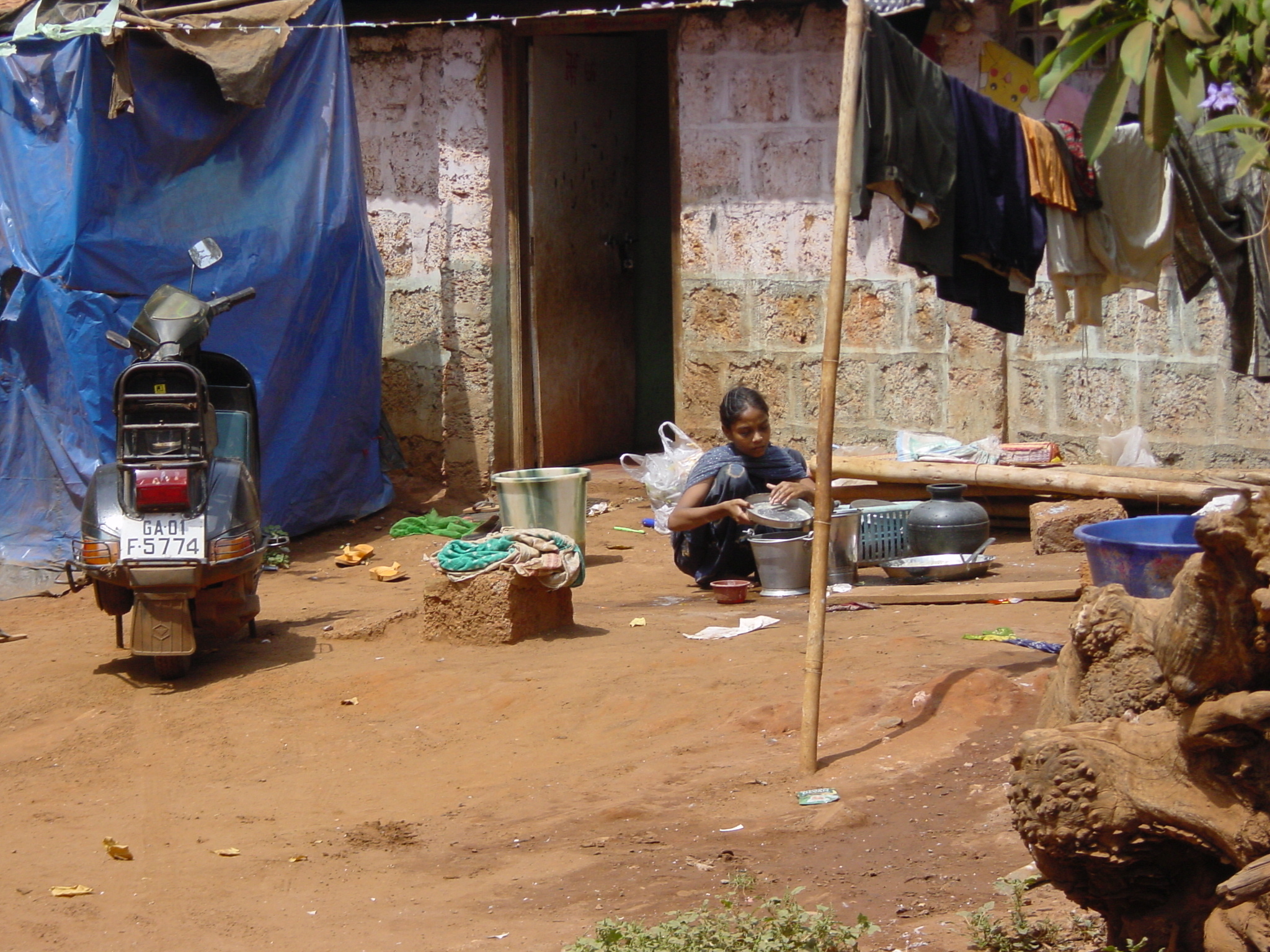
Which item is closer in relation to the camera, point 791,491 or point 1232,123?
point 1232,123

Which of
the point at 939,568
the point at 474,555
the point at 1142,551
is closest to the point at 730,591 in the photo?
the point at 939,568

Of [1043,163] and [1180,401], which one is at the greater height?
[1043,163]

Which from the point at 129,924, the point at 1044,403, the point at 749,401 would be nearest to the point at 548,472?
the point at 749,401

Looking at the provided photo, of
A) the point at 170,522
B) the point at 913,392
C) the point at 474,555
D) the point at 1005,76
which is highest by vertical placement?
the point at 1005,76

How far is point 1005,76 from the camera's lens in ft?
26.7

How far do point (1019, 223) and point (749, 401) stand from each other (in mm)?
1666

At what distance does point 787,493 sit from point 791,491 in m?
0.03

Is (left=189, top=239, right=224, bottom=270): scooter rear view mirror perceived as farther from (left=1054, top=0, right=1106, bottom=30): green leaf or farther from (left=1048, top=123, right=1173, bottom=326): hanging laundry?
(left=1054, top=0, right=1106, bottom=30): green leaf

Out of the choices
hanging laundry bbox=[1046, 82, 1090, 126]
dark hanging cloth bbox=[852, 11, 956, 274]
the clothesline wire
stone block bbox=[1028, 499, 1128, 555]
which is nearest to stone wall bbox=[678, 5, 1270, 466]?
hanging laundry bbox=[1046, 82, 1090, 126]

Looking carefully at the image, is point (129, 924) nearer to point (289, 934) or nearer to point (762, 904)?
point (289, 934)

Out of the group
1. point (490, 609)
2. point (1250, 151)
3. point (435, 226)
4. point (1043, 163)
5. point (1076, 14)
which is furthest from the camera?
point (435, 226)

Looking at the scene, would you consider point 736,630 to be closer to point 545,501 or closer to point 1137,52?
point 545,501

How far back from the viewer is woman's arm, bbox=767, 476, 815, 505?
6246mm

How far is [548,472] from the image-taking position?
26.1 feet
